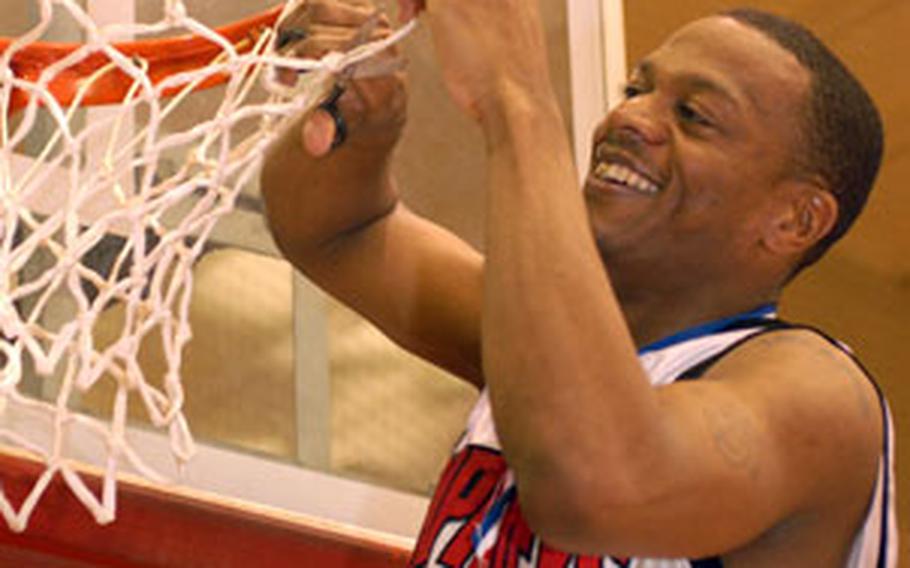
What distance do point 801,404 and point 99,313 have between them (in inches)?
23.6

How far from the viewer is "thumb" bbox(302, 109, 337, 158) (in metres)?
1.61

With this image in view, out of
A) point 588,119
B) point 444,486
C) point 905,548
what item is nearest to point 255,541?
point 444,486

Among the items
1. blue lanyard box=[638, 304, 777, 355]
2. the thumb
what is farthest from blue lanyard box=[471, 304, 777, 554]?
the thumb

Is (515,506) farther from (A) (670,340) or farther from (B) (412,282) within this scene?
(B) (412,282)

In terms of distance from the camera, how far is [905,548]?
319 centimetres

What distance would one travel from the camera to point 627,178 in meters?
1.58

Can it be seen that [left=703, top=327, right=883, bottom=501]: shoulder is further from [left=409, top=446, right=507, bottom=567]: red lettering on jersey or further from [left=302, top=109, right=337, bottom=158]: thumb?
[left=302, top=109, right=337, bottom=158]: thumb

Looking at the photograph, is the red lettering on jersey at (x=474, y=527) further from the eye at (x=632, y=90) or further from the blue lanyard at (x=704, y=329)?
the eye at (x=632, y=90)

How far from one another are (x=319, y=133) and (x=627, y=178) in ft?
0.85

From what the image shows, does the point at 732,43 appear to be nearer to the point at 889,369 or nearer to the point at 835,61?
the point at 835,61

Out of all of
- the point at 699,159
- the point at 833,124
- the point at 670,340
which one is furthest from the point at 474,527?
the point at 833,124

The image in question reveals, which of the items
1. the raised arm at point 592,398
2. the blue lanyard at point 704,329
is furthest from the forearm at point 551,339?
the blue lanyard at point 704,329

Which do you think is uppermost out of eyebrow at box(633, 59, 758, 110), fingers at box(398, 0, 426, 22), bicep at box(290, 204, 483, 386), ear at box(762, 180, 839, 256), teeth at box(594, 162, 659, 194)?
fingers at box(398, 0, 426, 22)

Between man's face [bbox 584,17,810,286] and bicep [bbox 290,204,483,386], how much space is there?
0.56 feet
